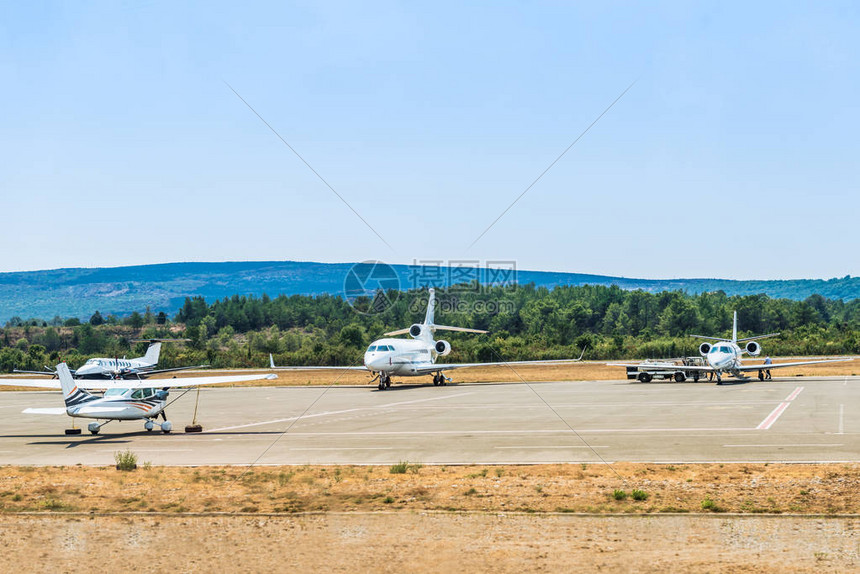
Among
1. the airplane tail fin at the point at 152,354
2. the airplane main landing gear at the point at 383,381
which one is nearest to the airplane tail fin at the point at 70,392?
the airplane main landing gear at the point at 383,381

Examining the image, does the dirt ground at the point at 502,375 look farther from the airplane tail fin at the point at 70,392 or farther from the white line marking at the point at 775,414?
the airplane tail fin at the point at 70,392

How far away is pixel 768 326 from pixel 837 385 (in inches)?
4572

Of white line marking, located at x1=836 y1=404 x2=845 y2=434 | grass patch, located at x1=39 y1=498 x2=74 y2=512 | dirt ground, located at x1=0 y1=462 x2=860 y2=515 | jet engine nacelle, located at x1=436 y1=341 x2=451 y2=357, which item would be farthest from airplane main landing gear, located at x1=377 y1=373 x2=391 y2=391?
grass patch, located at x1=39 y1=498 x2=74 y2=512

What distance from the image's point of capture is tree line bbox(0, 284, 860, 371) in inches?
4006

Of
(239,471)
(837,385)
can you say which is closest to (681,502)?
(239,471)

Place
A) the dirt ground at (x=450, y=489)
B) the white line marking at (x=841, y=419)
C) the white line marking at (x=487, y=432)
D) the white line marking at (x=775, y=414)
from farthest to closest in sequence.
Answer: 1. the white line marking at (x=775, y=414)
2. the white line marking at (x=487, y=432)
3. the white line marking at (x=841, y=419)
4. the dirt ground at (x=450, y=489)

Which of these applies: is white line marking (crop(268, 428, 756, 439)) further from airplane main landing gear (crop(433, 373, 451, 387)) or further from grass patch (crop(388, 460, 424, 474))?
airplane main landing gear (crop(433, 373, 451, 387))

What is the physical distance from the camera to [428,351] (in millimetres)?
63219

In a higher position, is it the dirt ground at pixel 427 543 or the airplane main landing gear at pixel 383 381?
the dirt ground at pixel 427 543

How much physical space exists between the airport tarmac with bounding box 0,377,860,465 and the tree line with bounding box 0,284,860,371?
47.8 m

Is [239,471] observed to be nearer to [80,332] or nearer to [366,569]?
[366,569]

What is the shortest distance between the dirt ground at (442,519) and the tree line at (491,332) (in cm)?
7174

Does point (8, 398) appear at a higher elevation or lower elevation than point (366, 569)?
lower

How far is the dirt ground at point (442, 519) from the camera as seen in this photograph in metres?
12.4
